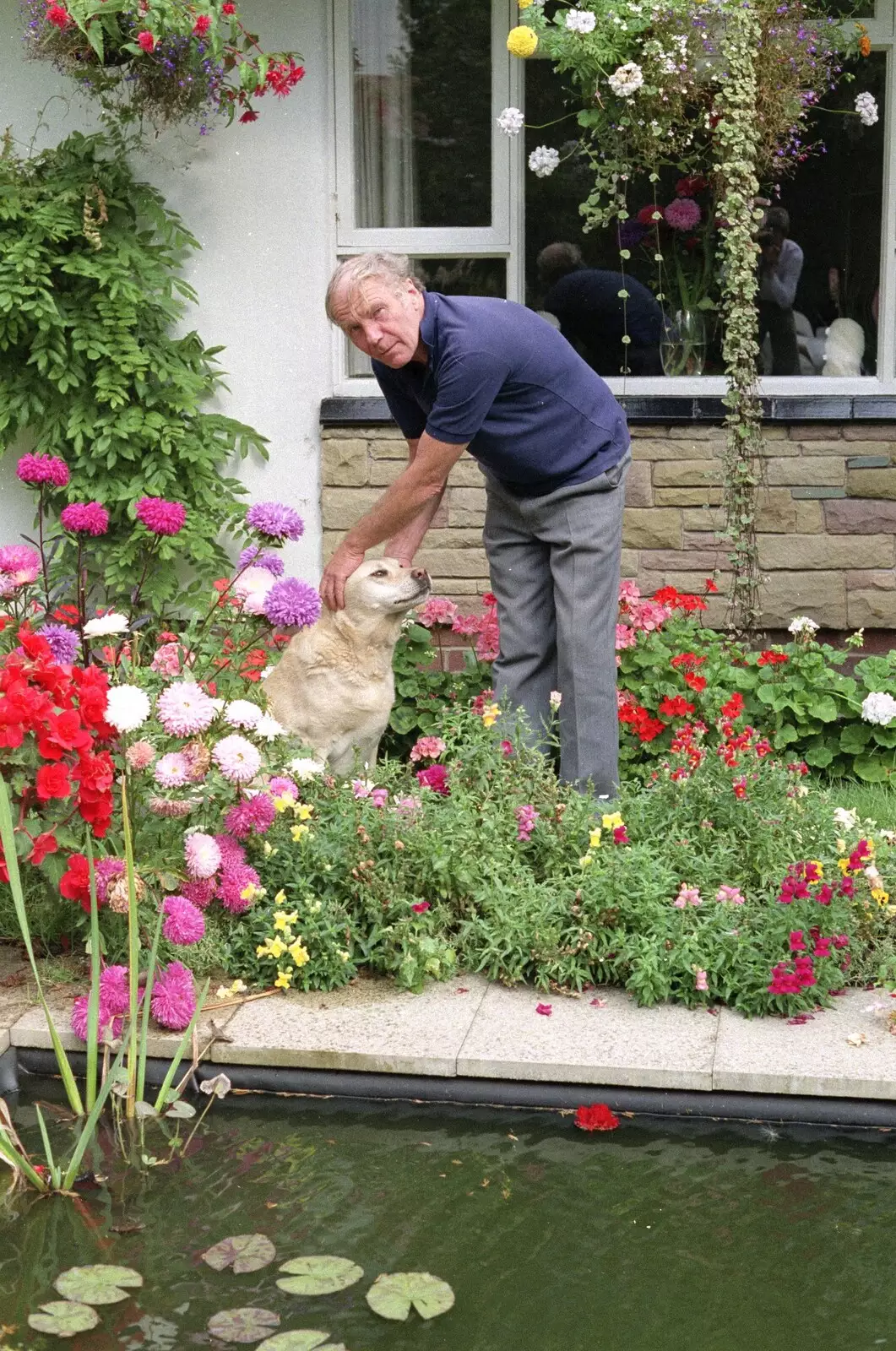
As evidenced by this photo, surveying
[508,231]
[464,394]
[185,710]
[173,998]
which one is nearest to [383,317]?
[464,394]

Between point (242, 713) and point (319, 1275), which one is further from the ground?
point (242, 713)

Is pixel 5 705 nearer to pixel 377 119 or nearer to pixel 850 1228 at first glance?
pixel 850 1228

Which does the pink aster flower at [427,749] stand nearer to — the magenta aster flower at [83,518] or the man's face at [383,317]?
the man's face at [383,317]

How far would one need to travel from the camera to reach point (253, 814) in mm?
3516

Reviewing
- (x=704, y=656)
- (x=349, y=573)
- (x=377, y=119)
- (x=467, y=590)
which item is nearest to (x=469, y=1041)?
(x=349, y=573)

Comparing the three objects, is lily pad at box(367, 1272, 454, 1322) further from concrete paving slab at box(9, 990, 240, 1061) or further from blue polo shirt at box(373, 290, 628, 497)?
blue polo shirt at box(373, 290, 628, 497)

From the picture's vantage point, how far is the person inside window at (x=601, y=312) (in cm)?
593

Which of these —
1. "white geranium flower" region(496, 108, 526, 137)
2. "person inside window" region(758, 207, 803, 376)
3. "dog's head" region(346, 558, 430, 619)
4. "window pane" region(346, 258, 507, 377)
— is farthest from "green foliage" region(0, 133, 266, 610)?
"person inside window" region(758, 207, 803, 376)

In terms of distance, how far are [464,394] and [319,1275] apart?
85.8 inches

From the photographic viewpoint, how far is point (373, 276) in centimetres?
392

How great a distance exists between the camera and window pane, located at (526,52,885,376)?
229 inches

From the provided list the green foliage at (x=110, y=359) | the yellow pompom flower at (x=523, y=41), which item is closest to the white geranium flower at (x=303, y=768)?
the green foliage at (x=110, y=359)

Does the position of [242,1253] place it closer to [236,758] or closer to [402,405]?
[236,758]

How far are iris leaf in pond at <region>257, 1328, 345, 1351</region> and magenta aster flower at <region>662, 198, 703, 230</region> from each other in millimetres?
4476
